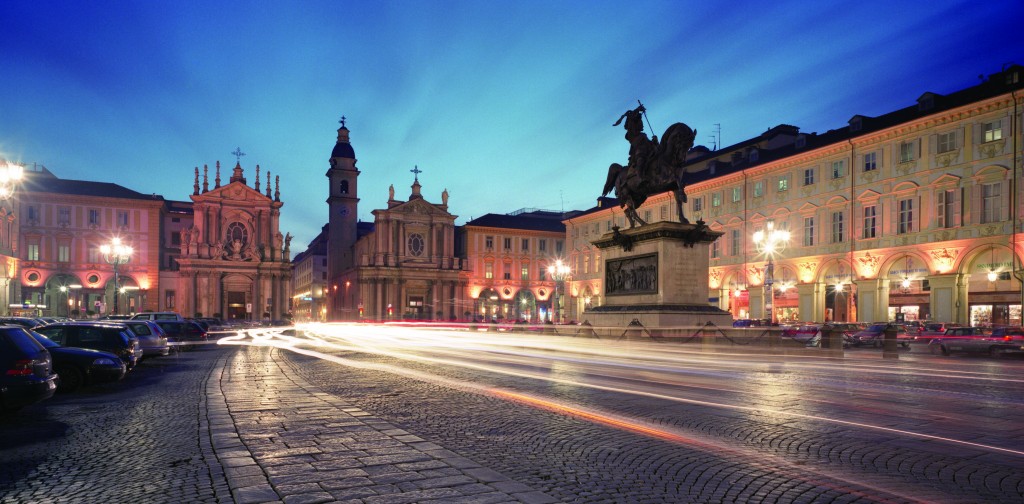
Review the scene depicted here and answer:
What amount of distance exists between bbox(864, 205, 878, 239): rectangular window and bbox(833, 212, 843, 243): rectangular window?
2.08 m

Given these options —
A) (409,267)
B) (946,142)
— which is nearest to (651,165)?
(946,142)

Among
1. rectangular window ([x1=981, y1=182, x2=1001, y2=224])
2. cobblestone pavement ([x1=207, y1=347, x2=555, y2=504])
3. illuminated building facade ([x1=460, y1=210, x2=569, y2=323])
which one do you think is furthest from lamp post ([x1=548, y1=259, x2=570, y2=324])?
cobblestone pavement ([x1=207, y1=347, x2=555, y2=504])

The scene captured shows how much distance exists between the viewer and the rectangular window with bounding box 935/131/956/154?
142ft

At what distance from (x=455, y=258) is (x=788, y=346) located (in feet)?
276

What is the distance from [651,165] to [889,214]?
83.0 feet

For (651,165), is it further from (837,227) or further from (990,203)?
(837,227)

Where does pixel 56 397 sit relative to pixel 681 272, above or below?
below

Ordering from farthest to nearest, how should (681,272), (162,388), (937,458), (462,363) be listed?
(681,272) → (462,363) → (162,388) → (937,458)

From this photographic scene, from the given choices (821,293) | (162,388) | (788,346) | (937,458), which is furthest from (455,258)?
(937,458)

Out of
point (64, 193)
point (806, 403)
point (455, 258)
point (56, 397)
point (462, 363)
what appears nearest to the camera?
point (806, 403)

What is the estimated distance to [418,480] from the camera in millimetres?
6090

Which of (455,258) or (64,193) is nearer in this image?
(64,193)

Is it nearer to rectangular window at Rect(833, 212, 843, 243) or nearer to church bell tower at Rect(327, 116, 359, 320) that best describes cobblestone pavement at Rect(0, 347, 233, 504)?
rectangular window at Rect(833, 212, 843, 243)

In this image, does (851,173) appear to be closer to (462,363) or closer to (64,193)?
(462,363)
